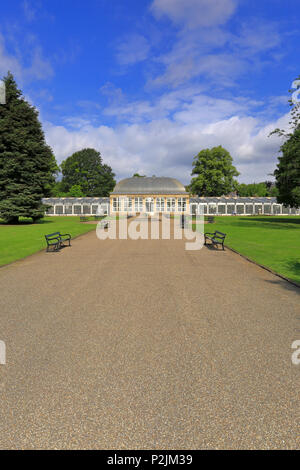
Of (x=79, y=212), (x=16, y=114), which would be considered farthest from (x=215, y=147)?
(x=16, y=114)

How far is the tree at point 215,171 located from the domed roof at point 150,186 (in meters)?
7.06

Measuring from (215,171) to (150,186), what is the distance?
1740 cm

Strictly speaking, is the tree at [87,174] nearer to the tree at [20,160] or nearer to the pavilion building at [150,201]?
the pavilion building at [150,201]

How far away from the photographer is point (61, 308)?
5941mm

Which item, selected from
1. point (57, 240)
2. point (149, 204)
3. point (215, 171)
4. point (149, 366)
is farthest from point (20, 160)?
point (215, 171)

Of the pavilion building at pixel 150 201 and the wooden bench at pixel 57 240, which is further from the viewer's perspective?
the pavilion building at pixel 150 201

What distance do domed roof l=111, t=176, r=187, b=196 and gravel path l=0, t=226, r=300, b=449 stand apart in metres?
66.3

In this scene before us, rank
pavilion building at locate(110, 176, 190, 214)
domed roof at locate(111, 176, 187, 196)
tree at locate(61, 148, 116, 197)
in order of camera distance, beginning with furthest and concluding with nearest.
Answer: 1. tree at locate(61, 148, 116, 197)
2. domed roof at locate(111, 176, 187, 196)
3. pavilion building at locate(110, 176, 190, 214)

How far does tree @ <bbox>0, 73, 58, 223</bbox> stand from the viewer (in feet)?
108

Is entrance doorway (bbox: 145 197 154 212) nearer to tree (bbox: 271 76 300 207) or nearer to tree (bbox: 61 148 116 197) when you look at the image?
tree (bbox: 61 148 116 197)

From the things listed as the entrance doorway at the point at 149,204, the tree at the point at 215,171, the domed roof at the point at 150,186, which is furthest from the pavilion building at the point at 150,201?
the tree at the point at 215,171

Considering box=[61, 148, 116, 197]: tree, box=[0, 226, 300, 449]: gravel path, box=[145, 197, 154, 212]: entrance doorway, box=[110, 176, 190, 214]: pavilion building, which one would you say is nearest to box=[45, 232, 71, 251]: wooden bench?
box=[0, 226, 300, 449]: gravel path

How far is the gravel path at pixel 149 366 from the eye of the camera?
264cm

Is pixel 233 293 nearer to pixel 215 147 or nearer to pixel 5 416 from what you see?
pixel 5 416
